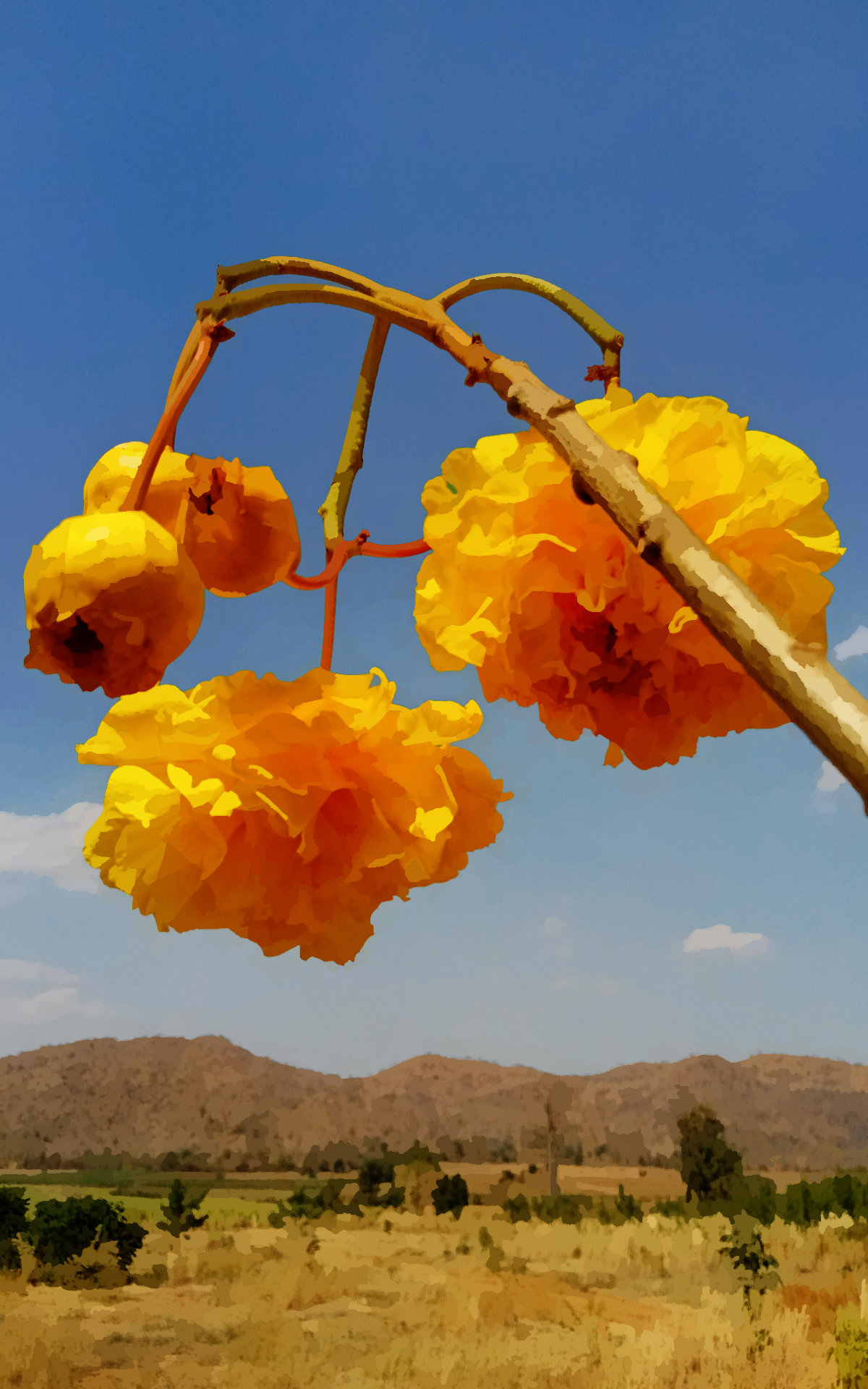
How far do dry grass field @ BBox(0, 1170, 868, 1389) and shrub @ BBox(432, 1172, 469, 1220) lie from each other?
2.7 inches

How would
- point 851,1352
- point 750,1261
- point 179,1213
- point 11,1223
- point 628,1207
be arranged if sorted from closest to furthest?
point 851,1352 < point 750,1261 < point 11,1223 < point 179,1213 < point 628,1207

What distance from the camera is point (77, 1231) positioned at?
420cm

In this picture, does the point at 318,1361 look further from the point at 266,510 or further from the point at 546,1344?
the point at 266,510

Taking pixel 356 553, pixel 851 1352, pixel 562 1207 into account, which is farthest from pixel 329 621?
pixel 562 1207

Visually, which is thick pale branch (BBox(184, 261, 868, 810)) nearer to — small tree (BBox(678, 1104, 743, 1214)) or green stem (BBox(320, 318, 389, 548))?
green stem (BBox(320, 318, 389, 548))

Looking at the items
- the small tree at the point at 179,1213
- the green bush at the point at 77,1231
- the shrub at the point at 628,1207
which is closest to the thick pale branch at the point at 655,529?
the green bush at the point at 77,1231

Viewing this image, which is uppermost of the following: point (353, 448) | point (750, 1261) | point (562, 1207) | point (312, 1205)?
point (353, 448)

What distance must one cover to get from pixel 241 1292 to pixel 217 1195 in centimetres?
72

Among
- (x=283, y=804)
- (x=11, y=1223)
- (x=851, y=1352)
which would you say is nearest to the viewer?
(x=283, y=804)

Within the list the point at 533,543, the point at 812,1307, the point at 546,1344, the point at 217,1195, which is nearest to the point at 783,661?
the point at 533,543

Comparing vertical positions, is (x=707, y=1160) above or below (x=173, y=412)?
below

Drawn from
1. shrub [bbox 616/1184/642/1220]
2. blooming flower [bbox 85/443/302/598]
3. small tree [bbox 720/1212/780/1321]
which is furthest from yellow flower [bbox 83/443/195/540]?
shrub [bbox 616/1184/642/1220]

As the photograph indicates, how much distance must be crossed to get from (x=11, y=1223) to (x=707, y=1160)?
3509 millimetres

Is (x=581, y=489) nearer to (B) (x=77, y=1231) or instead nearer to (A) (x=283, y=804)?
(A) (x=283, y=804)
